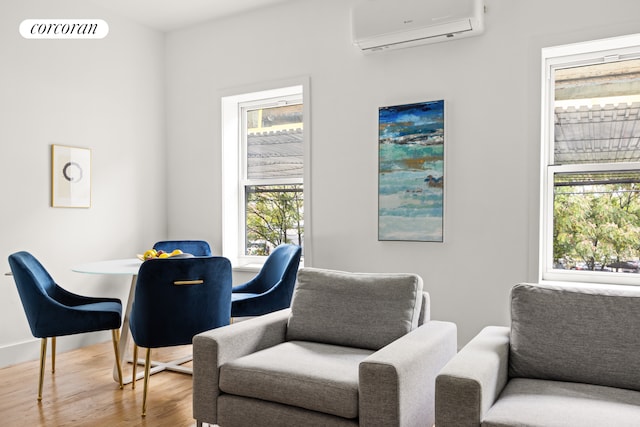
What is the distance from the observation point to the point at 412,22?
3.43 meters

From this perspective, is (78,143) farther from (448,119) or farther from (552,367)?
(552,367)

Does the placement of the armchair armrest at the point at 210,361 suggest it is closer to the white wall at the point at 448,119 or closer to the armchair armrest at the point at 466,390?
the armchair armrest at the point at 466,390

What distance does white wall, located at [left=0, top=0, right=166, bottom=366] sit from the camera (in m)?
3.74

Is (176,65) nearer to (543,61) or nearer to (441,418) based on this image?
(543,61)

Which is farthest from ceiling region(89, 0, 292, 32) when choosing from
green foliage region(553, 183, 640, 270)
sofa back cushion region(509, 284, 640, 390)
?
sofa back cushion region(509, 284, 640, 390)

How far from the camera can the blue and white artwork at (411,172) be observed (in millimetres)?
3582

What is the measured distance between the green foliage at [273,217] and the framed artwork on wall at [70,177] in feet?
4.59

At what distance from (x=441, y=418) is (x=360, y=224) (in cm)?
223

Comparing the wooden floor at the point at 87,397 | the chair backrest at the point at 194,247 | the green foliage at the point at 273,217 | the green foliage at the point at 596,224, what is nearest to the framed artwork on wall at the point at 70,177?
the chair backrest at the point at 194,247

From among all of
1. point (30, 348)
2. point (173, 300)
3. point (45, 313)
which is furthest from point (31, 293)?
point (30, 348)

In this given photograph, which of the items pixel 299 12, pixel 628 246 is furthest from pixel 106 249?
pixel 628 246

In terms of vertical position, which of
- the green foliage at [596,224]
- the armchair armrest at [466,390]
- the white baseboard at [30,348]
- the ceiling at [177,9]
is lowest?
the white baseboard at [30,348]

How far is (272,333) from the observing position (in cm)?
268

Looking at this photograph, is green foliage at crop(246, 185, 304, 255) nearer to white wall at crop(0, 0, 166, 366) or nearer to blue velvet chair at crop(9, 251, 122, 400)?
white wall at crop(0, 0, 166, 366)
